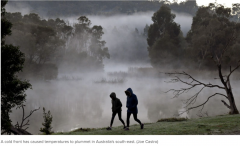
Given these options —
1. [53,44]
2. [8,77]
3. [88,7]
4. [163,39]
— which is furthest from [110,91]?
[88,7]

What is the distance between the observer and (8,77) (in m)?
8.30

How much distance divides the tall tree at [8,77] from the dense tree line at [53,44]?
2869cm

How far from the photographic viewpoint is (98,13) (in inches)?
3086

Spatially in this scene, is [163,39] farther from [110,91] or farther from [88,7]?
[88,7]

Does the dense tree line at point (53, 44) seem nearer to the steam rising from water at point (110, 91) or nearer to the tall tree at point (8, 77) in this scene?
the steam rising from water at point (110, 91)

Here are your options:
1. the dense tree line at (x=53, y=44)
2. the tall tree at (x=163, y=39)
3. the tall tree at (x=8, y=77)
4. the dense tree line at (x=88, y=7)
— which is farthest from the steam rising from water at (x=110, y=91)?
the tall tree at (x=8, y=77)

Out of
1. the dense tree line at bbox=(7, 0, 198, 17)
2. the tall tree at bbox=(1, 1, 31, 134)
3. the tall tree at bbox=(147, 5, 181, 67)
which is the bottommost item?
the tall tree at bbox=(1, 1, 31, 134)

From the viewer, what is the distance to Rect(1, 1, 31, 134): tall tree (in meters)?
7.89

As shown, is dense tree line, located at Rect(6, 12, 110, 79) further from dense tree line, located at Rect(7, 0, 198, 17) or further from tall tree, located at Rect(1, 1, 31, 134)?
tall tree, located at Rect(1, 1, 31, 134)

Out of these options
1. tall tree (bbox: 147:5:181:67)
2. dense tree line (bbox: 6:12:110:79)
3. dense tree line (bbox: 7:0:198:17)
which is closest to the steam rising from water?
dense tree line (bbox: 7:0:198:17)

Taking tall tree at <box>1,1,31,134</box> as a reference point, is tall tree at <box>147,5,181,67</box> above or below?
above

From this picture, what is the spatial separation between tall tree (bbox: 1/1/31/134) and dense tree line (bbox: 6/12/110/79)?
2869 cm
